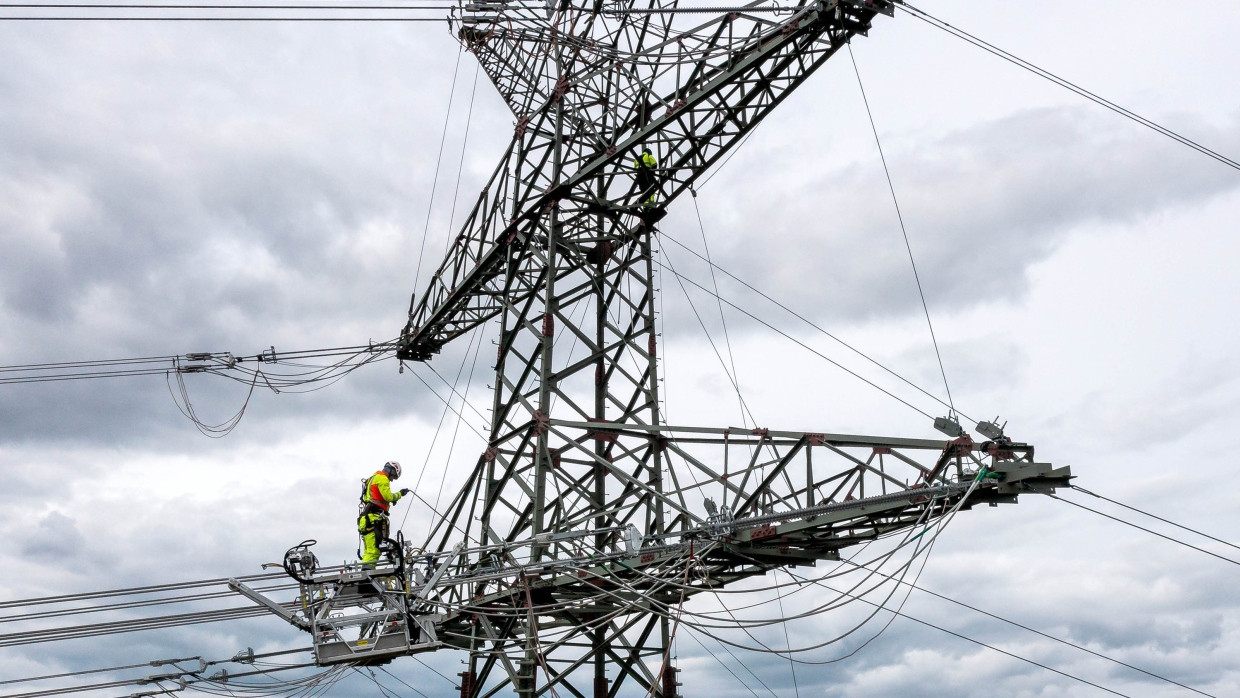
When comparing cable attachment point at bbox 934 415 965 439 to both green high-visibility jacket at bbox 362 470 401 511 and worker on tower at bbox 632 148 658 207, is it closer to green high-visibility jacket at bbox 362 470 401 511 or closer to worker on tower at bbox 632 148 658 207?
worker on tower at bbox 632 148 658 207

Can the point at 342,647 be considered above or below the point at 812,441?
below

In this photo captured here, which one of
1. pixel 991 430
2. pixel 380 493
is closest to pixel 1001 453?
pixel 991 430

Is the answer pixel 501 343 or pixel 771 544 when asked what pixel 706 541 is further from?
pixel 501 343

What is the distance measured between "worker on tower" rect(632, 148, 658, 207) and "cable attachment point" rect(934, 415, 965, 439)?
7587 mm

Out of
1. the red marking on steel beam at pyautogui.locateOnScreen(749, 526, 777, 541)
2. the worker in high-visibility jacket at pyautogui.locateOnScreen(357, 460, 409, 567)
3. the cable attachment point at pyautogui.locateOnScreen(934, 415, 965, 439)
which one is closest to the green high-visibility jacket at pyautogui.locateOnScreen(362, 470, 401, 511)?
the worker in high-visibility jacket at pyautogui.locateOnScreen(357, 460, 409, 567)

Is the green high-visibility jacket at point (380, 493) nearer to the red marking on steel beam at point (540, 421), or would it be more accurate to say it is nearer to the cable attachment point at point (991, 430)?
the red marking on steel beam at point (540, 421)

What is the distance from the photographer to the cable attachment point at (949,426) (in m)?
16.3

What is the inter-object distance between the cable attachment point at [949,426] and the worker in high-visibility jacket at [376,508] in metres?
8.79

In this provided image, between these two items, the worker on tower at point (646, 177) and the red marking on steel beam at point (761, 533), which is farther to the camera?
the worker on tower at point (646, 177)

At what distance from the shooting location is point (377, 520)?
65.6 ft

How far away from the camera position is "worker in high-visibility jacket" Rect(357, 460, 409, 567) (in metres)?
19.9

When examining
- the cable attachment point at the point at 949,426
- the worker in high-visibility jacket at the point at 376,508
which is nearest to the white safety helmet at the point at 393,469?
the worker in high-visibility jacket at the point at 376,508

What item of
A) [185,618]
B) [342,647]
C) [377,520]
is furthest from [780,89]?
[185,618]

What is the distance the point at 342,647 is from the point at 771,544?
22.2 ft
